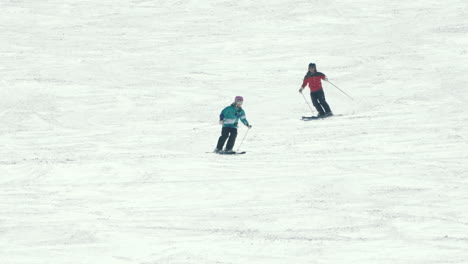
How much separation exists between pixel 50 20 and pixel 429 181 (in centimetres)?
2223

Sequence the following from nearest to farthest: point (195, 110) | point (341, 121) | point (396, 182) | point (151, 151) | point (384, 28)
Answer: point (396, 182) → point (151, 151) → point (341, 121) → point (195, 110) → point (384, 28)

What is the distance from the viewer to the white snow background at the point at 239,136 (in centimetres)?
1069

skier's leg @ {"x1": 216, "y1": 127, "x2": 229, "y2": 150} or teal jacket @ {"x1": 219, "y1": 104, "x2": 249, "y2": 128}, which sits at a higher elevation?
teal jacket @ {"x1": 219, "y1": 104, "x2": 249, "y2": 128}

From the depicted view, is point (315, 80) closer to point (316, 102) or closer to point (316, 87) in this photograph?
point (316, 87)

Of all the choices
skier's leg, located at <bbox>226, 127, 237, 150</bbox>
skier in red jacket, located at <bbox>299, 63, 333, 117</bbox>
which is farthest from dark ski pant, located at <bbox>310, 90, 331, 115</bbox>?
skier's leg, located at <bbox>226, 127, 237, 150</bbox>

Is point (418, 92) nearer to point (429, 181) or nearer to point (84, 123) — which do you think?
point (84, 123)

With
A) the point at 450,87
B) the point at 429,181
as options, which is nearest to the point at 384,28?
the point at 450,87

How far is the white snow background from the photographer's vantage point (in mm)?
10688

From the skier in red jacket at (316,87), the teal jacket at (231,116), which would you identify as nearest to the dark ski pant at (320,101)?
the skier in red jacket at (316,87)

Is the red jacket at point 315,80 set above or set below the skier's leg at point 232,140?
above

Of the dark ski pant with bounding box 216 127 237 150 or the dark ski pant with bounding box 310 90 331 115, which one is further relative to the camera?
the dark ski pant with bounding box 310 90 331 115

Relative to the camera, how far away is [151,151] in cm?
1719

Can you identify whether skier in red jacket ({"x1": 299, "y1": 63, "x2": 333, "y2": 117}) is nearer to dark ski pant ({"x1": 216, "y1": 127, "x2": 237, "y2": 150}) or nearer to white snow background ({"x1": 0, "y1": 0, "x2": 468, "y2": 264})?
white snow background ({"x1": 0, "y1": 0, "x2": 468, "y2": 264})

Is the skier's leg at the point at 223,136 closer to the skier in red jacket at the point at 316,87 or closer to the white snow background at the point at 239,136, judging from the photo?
the white snow background at the point at 239,136
